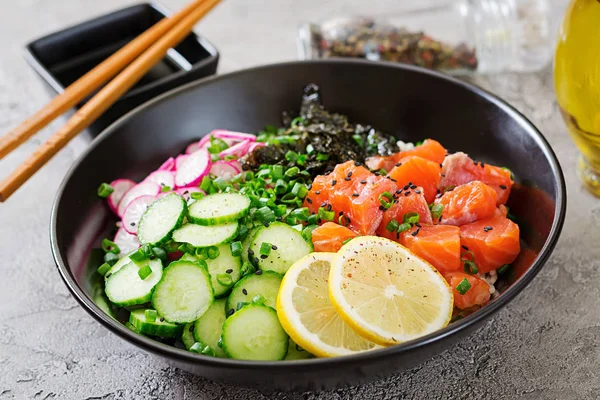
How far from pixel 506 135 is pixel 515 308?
699 millimetres

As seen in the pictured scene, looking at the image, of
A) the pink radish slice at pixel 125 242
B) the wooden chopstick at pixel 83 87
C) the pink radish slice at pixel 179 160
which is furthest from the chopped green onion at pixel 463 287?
the wooden chopstick at pixel 83 87

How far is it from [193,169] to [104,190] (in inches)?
14.7

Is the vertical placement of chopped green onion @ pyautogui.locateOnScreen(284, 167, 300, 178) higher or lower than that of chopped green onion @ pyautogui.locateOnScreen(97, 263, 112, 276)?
higher

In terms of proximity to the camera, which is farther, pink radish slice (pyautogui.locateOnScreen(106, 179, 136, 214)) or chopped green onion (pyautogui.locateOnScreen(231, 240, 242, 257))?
pink radish slice (pyautogui.locateOnScreen(106, 179, 136, 214))

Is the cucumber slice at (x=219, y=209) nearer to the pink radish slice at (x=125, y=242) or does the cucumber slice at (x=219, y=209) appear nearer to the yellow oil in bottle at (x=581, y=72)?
the pink radish slice at (x=125, y=242)

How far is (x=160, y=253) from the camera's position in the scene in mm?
2232

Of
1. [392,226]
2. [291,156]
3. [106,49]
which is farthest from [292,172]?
[106,49]

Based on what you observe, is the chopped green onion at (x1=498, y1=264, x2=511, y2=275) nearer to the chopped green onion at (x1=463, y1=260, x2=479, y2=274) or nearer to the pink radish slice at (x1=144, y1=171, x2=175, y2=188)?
the chopped green onion at (x1=463, y1=260, x2=479, y2=274)

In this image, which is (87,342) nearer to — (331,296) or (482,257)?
(331,296)

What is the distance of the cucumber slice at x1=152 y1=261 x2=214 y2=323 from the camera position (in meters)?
2.02

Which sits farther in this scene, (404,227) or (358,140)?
(358,140)

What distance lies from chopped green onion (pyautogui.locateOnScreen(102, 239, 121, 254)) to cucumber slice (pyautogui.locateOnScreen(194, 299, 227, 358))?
61 centimetres

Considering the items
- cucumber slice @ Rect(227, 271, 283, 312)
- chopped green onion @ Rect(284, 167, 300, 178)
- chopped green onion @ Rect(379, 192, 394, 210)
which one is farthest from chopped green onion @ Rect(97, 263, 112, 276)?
chopped green onion @ Rect(379, 192, 394, 210)

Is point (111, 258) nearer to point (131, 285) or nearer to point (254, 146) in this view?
point (131, 285)
